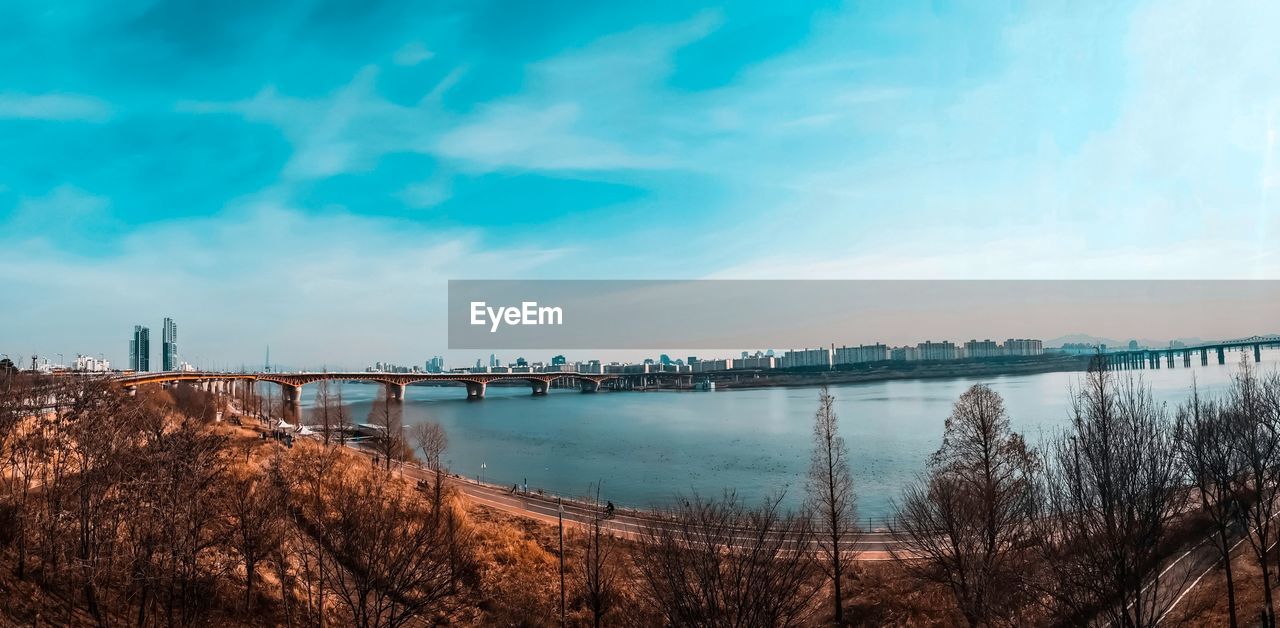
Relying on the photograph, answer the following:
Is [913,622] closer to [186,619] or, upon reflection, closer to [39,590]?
[186,619]

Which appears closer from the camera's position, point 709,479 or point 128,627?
point 128,627

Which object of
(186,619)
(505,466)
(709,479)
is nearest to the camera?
(186,619)

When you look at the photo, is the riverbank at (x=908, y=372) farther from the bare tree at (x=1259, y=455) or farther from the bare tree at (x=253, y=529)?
the bare tree at (x=253, y=529)

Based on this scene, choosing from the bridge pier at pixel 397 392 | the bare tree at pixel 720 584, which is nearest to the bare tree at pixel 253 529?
the bare tree at pixel 720 584

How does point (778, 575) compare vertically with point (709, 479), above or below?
above

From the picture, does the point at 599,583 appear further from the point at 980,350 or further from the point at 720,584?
the point at 980,350

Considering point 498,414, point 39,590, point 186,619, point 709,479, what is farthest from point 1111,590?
point 498,414

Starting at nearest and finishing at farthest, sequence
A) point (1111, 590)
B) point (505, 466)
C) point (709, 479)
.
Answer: point (1111, 590) < point (709, 479) < point (505, 466)
